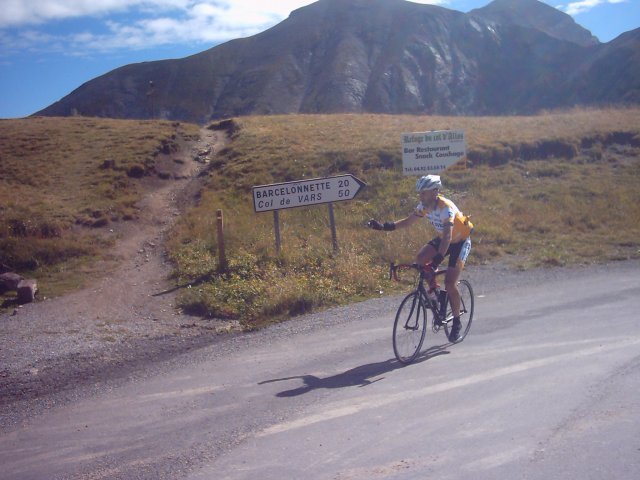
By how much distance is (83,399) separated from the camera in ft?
23.4

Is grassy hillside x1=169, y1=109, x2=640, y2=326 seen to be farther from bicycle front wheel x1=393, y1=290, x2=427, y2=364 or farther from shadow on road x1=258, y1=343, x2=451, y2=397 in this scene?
bicycle front wheel x1=393, y1=290, x2=427, y2=364

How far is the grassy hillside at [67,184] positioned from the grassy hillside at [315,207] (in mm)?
59

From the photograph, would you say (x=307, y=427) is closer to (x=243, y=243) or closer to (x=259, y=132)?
(x=243, y=243)

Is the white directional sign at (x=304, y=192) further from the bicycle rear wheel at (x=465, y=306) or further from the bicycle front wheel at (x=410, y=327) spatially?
Answer: the bicycle front wheel at (x=410, y=327)

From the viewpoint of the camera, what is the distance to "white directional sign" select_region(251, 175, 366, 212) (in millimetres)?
13742

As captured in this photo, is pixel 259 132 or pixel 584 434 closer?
pixel 584 434

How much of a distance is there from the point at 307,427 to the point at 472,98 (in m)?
88.6

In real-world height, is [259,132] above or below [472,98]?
below

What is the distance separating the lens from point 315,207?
62.2 ft

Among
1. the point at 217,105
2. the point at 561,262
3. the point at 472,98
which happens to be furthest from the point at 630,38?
the point at 561,262

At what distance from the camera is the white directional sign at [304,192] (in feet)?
45.1

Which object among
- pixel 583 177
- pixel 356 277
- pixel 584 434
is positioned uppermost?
pixel 583 177

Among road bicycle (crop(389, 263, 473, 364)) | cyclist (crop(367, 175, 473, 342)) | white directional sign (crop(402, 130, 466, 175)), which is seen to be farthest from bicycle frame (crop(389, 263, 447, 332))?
white directional sign (crop(402, 130, 466, 175))

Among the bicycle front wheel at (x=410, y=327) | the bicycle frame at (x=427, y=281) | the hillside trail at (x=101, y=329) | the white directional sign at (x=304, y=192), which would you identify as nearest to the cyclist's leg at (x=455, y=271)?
the bicycle frame at (x=427, y=281)
